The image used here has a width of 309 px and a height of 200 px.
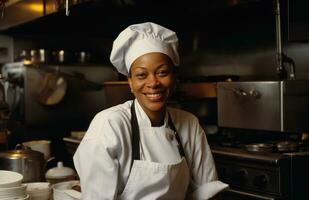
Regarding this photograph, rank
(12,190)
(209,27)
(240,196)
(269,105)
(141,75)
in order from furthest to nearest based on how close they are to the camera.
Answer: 1. (209,27)
2. (269,105)
3. (240,196)
4. (12,190)
5. (141,75)

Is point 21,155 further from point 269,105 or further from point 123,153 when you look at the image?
point 269,105

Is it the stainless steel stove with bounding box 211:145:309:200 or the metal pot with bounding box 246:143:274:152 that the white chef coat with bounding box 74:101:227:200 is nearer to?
the stainless steel stove with bounding box 211:145:309:200

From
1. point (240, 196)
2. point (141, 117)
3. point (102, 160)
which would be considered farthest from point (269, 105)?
point (102, 160)

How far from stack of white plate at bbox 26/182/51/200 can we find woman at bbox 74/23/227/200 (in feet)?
1.50

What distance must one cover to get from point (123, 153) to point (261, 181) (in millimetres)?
1215

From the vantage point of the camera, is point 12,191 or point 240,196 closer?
point 12,191

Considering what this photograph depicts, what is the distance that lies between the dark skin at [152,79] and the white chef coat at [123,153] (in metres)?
0.09

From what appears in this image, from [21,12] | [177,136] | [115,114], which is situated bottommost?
[177,136]

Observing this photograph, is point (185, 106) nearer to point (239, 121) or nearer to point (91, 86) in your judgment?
point (239, 121)

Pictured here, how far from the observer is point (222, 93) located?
324cm

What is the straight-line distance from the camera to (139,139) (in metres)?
1.79

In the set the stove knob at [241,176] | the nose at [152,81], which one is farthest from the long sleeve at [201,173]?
the stove knob at [241,176]

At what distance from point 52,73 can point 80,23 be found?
1.82ft

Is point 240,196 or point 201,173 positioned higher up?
point 201,173
